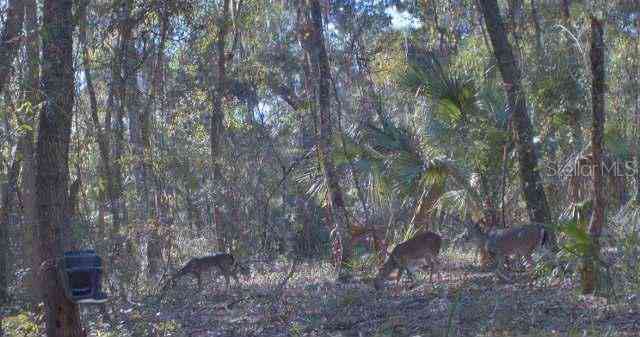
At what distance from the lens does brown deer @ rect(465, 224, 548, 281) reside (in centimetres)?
1328

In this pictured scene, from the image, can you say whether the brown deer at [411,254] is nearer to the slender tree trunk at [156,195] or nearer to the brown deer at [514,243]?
the brown deer at [514,243]

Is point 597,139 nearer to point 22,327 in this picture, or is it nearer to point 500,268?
point 500,268

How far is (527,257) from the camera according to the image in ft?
45.5

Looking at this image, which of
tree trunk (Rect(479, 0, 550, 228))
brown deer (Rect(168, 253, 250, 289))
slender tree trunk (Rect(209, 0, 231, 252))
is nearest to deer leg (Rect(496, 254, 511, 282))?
tree trunk (Rect(479, 0, 550, 228))

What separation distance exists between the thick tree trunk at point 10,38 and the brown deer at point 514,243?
708 centimetres

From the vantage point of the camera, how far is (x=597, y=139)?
10.7 metres

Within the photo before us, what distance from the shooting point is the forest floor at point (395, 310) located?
32.5 feet

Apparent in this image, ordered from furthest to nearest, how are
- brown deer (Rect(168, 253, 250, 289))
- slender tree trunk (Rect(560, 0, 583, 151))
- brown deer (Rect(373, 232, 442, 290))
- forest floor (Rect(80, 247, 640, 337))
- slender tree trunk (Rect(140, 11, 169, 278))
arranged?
1. slender tree trunk (Rect(140, 11, 169, 278))
2. brown deer (Rect(168, 253, 250, 289))
3. slender tree trunk (Rect(560, 0, 583, 151))
4. brown deer (Rect(373, 232, 442, 290))
5. forest floor (Rect(80, 247, 640, 337))

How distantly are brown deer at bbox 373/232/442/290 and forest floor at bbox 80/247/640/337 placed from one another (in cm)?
24

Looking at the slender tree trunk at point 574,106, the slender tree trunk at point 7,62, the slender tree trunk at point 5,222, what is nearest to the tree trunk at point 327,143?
the slender tree trunk at point 574,106

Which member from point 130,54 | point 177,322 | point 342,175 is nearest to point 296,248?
point 342,175

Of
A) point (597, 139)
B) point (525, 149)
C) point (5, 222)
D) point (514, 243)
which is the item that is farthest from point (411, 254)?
point (5, 222)

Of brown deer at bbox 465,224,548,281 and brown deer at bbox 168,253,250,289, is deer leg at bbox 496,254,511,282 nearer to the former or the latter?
brown deer at bbox 465,224,548,281

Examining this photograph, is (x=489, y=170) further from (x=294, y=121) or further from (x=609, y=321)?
(x=294, y=121)
